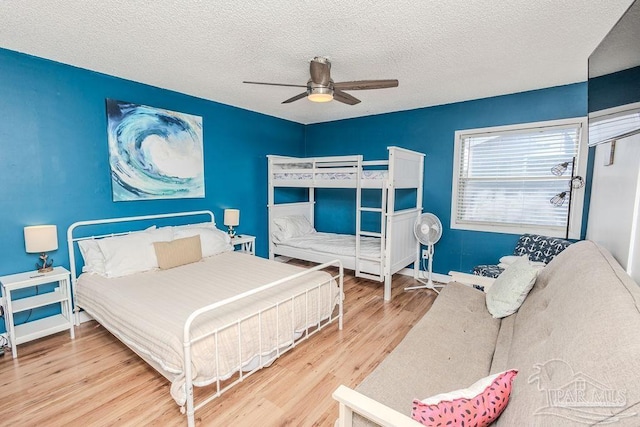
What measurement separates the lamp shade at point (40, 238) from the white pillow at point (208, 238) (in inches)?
40.1

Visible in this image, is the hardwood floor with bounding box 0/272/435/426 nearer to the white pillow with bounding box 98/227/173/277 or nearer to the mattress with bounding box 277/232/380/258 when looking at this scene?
the white pillow with bounding box 98/227/173/277

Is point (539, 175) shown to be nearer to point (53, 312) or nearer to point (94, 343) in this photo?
point (94, 343)

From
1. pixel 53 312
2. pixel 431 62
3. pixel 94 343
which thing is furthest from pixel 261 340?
pixel 431 62

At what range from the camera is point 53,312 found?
2.83m

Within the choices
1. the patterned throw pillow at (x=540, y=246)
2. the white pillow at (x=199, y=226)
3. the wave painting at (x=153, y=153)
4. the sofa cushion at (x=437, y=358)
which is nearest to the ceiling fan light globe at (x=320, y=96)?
the sofa cushion at (x=437, y=358)

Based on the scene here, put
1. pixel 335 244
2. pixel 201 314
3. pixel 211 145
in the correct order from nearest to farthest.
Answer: pixel 201 314 → pixel 211 145 → pixel 335 244

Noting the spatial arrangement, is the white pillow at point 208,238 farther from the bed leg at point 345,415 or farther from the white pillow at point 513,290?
the white pillow at point 513,290

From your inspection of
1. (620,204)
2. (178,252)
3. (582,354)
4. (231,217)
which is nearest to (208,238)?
(178,252)

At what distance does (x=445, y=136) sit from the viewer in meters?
4.08

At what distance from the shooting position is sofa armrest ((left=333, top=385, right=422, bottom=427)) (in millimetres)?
990

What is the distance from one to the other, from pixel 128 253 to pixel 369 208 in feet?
9.40

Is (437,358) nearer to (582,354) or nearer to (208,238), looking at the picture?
(582,354)

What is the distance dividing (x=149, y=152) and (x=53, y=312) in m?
1.87

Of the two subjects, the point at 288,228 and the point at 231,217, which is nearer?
the point at 231,217
